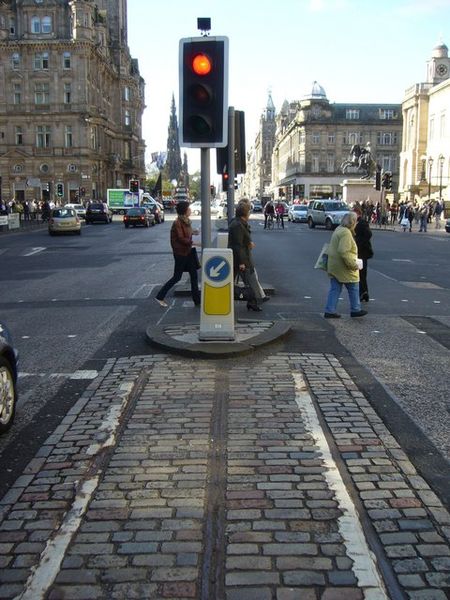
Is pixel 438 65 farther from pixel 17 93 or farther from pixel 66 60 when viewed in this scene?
pixel 17 93

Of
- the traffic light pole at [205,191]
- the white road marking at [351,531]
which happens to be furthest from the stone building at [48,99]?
the white road marking at [351,531]

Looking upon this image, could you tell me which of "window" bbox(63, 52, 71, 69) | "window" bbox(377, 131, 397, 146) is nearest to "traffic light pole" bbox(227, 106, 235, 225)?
"window" bbox(63, 52, 71, 69)

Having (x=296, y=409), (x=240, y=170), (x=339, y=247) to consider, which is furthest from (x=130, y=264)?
(x=296, y=409)

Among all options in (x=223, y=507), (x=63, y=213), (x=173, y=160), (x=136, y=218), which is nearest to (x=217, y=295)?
(x=223, y=507)

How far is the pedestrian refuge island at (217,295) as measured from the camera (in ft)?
26.6

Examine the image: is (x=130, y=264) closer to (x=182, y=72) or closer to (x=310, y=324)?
(x=310, y=324)

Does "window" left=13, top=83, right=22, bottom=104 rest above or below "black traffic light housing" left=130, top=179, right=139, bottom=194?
above

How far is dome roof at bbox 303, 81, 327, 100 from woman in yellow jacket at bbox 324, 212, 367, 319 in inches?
4422

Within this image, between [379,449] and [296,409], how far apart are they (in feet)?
3.52

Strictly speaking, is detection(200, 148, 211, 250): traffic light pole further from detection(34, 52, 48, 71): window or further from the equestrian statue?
detection(34, 52, 48, 71): window

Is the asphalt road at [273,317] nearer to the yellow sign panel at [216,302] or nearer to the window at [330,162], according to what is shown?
the yellow sign panel at [216,302]

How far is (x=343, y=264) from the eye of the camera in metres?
10.5

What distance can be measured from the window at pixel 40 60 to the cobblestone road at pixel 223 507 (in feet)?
288

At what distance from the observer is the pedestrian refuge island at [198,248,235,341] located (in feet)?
26.6
